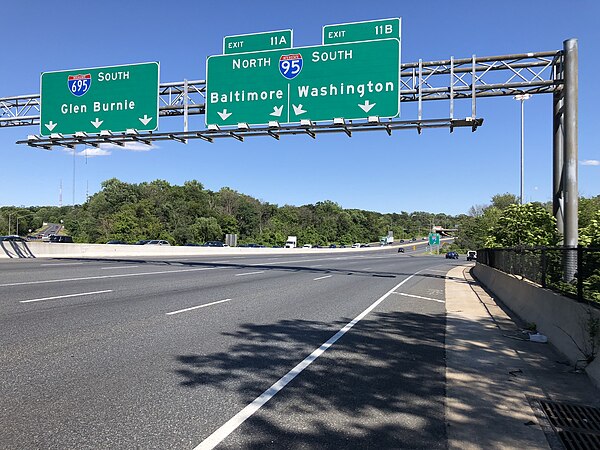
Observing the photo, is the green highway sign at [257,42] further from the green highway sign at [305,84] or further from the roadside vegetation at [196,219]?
the roadside vegetation at [196,219]

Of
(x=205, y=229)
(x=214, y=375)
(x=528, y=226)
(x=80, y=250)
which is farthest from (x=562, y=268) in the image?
(x=205, y=229)

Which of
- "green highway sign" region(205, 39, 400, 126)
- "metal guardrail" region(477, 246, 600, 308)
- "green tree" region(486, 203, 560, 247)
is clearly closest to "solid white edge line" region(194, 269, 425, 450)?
"metal guardrail" region(477, 246, 600, 308)

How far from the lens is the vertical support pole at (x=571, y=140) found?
45.8ft

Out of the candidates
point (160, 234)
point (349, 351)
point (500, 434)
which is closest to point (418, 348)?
point (349, 351)

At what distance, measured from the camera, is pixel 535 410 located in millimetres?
5059

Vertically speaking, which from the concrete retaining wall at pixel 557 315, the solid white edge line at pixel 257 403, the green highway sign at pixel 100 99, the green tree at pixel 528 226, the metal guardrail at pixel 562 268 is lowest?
the solid white edge line at pixel 257 403

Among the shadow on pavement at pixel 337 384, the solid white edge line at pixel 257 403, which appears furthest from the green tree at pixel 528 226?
the solid white edge line at pixel 257 403

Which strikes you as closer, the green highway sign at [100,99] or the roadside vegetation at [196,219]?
the green highway sign at [100,99]

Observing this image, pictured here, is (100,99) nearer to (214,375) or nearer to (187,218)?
(214,375)

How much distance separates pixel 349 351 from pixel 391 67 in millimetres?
12026

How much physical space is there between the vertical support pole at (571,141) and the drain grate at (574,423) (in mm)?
9753

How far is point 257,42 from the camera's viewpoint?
60.0 ft

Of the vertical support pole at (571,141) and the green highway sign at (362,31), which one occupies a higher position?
the green highway sign at (362,31)

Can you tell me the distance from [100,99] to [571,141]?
691 inches
